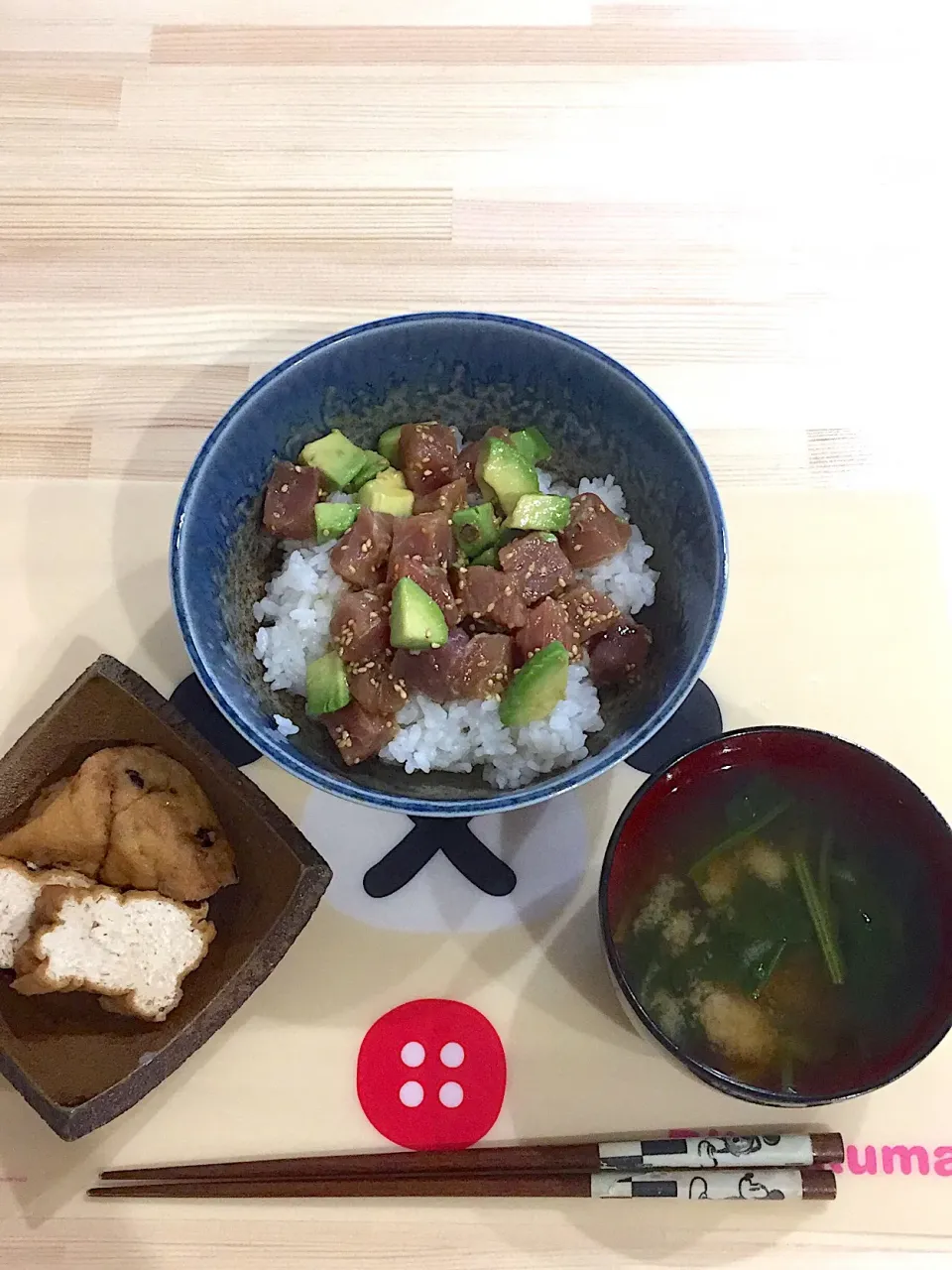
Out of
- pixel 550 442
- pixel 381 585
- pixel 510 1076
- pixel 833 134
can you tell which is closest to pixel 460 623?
pixel 381 585


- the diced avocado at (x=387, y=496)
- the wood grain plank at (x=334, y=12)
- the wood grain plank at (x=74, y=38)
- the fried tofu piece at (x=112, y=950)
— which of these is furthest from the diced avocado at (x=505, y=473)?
the wood grain plank at (x=74, y=38)

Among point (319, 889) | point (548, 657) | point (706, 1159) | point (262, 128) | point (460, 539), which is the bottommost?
point (706, 1159)

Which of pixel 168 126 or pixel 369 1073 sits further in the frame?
pixel 168 126

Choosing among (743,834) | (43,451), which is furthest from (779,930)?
A: (43,451)

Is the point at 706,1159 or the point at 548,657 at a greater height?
the point at 548,657

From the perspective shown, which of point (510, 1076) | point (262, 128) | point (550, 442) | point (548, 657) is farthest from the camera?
point (262, 128)

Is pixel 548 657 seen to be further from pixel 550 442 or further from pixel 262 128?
pixel 262 128
